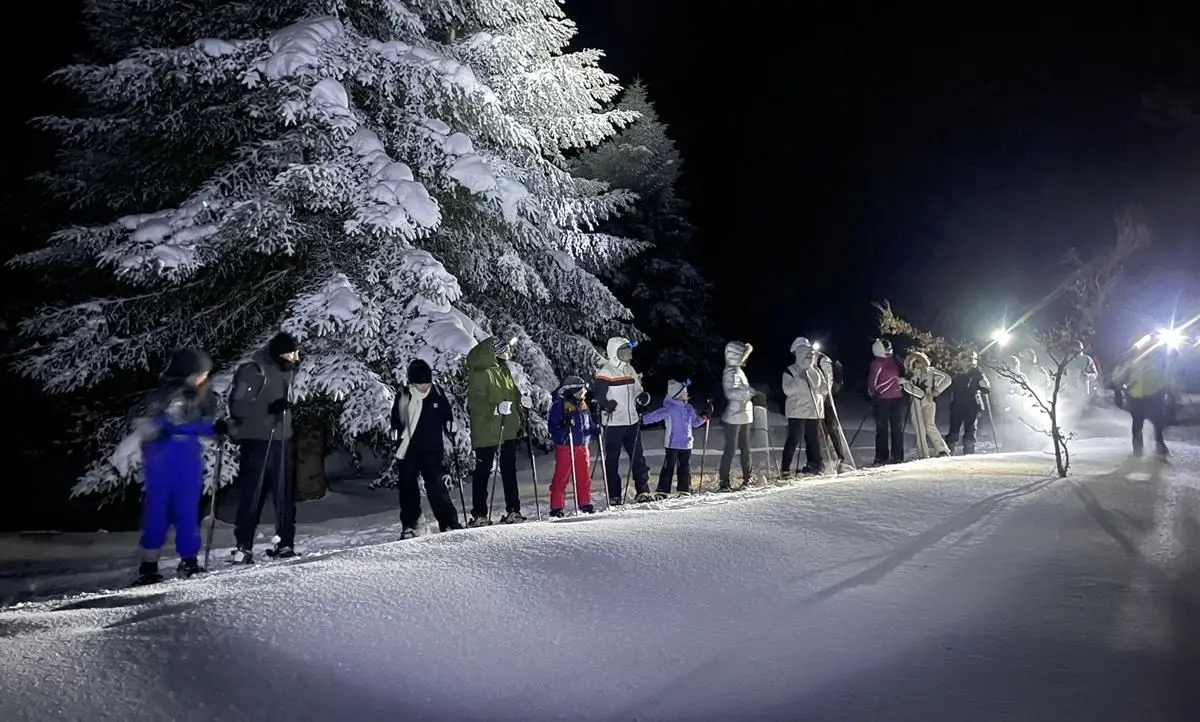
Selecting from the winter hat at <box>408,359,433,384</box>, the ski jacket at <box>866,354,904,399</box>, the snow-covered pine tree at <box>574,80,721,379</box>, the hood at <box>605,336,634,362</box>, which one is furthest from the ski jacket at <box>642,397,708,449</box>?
the snow-covered pine tree at <box>574,80,721,379</box>

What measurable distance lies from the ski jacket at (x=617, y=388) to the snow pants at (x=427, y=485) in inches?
93.5

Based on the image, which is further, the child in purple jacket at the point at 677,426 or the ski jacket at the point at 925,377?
the ski jacket at the point at 925,377

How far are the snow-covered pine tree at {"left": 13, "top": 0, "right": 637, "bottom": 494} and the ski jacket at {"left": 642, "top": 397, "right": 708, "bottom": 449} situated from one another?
2075mm

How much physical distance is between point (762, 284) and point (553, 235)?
3403cm

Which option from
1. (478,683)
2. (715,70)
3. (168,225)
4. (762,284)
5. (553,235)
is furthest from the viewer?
(715,70)

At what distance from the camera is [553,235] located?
1245 centimetres

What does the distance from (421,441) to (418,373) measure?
641mm

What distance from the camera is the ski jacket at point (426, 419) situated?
7.95 m

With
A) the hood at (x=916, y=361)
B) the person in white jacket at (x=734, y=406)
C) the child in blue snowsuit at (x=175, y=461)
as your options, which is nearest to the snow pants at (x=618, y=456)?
the person in white jacket at (x=734, y=406)

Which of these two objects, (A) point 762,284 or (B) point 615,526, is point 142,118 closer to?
(B) point 615,526

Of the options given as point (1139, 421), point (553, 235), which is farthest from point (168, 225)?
point (1139, 421)

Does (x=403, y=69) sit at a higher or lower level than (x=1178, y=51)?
lower

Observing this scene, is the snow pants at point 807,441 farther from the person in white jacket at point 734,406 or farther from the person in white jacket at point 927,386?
the person in white jacket at point 927,386

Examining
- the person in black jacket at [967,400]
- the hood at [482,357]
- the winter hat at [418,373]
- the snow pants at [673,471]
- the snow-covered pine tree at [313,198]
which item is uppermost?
the snow-covered pine tree at [313,198]
